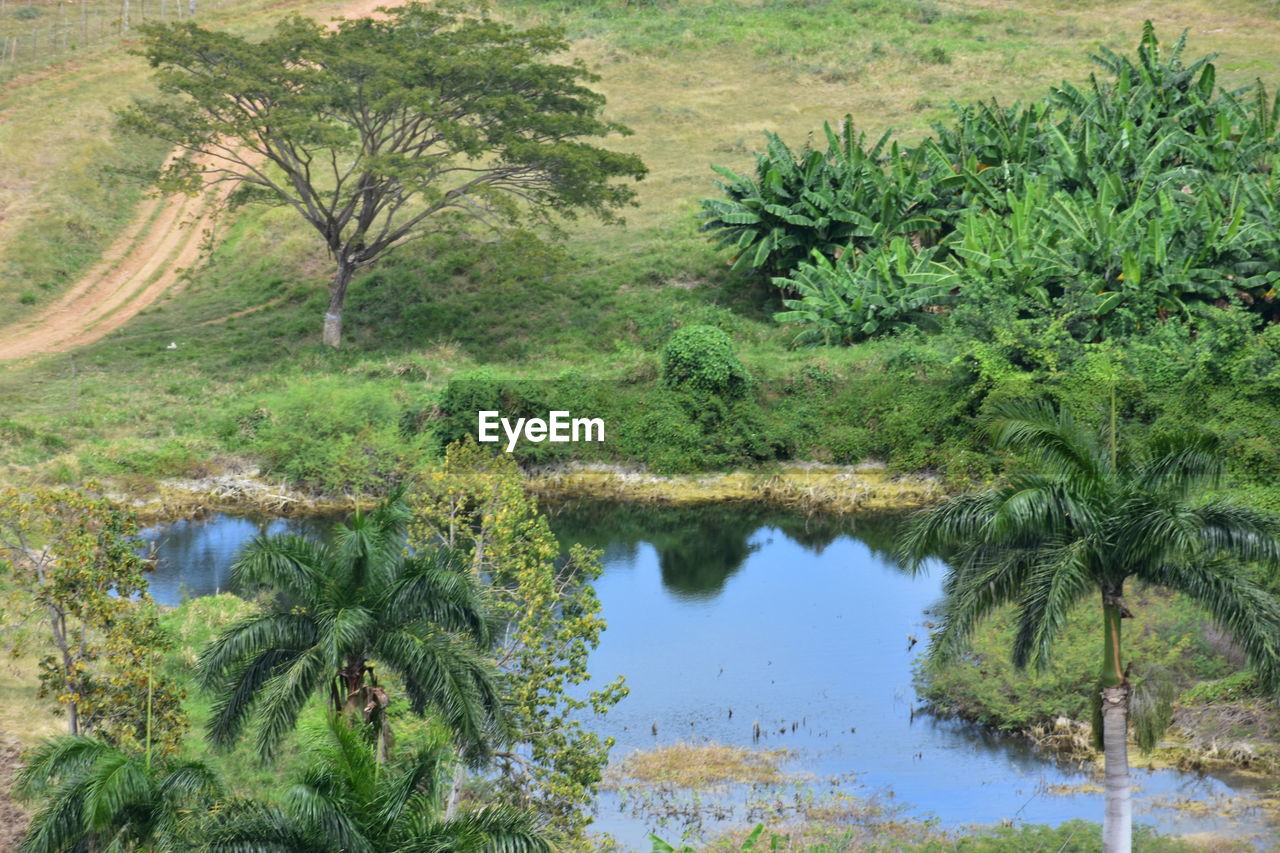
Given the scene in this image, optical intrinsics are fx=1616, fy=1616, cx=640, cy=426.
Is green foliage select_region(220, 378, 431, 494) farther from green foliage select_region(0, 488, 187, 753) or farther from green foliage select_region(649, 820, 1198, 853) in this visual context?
green foliage select_region(649, 820, 1198, 853)

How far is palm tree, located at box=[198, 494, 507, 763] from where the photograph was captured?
17625 mm

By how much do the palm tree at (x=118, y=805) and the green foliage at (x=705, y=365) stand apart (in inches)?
967

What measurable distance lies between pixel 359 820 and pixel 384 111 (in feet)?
105

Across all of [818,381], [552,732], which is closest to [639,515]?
[818,381]

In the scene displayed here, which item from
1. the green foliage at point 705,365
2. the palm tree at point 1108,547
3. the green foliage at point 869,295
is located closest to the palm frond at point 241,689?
the palm tree at point 1108,547

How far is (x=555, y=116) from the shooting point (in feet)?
145

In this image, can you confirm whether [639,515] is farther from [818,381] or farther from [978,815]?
[978,815]

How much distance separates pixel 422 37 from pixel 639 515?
16.1m

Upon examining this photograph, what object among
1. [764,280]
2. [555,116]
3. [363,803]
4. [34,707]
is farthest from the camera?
[764,280]

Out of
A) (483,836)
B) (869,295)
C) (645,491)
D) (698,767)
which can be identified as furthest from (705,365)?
(483,836)

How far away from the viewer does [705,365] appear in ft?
130

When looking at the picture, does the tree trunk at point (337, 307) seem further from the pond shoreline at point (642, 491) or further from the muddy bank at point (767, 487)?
the muddy bank at point (767, 487)

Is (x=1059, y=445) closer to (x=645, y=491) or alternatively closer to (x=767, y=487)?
(x=767, y=487)

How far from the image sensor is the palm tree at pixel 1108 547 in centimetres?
1752
